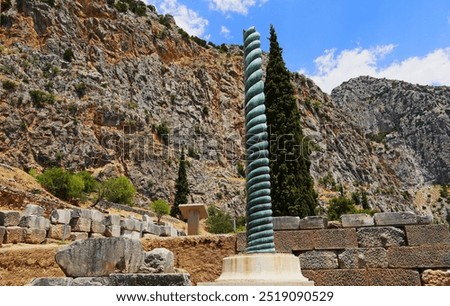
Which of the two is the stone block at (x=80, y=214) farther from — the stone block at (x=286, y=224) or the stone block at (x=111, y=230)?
the stone block at (x=286, y=224)

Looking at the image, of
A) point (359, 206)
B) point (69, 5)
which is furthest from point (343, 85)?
point (69, 5)

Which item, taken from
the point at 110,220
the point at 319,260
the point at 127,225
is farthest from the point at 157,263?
the point at 127,225

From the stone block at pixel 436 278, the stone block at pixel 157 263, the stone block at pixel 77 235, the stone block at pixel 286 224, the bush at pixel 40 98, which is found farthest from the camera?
the bush at pixel 40 98

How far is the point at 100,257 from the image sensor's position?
505cm

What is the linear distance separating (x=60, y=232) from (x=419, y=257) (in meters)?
11.6

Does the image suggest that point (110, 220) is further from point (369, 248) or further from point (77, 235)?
point (369, 248)

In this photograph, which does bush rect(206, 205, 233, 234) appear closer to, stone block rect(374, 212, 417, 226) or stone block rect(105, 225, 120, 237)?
stone block rect(105, 225, 120, 237)

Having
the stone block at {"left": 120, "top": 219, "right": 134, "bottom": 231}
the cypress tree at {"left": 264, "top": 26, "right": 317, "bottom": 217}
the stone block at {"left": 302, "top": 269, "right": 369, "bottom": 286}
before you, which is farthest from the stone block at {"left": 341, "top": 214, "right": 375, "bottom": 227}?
the stone block at {"left": 120, "top": 219, "right": 134, "bottom": 231}

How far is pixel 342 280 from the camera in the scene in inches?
294

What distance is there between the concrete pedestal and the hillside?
42576mm

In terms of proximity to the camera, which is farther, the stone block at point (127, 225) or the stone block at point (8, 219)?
the stone block at point (127, 225)

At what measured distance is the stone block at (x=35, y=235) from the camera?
12703mm

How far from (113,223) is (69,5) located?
171 feet

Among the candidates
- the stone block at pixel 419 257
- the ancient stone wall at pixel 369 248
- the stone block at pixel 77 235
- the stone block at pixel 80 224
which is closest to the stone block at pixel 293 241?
the ancient stone wall at pixel 369 248
